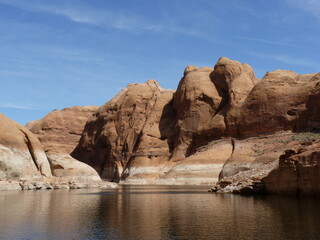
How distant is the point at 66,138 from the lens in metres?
164

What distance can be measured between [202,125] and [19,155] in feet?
187

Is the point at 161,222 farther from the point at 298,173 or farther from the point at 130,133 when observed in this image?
the point at 130,133

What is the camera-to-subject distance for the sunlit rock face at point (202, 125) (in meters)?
89.2

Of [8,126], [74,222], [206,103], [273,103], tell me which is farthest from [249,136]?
[74,222]

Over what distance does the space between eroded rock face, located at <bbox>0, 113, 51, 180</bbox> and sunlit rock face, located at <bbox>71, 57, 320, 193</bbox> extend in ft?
88.9

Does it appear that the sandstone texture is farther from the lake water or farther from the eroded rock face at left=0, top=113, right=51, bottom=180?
the lake water

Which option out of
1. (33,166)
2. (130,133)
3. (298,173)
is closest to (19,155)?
(33,166)

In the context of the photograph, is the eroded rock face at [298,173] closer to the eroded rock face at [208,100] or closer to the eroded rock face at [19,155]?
the eroded rock face at [19,155]

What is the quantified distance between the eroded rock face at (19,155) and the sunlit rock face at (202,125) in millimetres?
27109

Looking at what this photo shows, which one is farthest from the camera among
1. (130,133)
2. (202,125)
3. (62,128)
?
(62,128)

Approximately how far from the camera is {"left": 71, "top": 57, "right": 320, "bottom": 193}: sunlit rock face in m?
89.2

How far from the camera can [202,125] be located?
359 ft

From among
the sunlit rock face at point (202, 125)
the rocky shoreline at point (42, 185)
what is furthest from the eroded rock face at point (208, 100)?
the rocky shoreline at point (42, 185)

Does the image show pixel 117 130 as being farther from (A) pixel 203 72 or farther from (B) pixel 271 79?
(B) pixel 271 79
